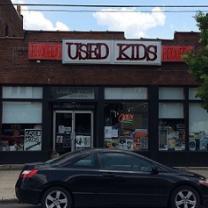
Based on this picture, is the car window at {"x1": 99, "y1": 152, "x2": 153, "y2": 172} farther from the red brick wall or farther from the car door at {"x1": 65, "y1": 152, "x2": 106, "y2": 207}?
the red brick wall

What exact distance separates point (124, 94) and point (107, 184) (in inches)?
398

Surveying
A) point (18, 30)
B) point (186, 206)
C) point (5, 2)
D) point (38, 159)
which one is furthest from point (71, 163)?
point (18, 30)

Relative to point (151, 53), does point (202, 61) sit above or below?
below

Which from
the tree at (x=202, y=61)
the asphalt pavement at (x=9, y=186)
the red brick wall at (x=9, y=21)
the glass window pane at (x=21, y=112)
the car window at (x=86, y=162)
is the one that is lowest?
the asphalt pavement at (x=9, y=186)

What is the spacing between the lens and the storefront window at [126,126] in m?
22.6

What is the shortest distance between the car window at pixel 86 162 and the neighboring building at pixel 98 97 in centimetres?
939

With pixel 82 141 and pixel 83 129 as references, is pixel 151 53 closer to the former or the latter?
pixel 83 129

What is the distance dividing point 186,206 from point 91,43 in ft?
34.6

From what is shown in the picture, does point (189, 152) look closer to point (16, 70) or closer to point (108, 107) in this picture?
point (108, 107)

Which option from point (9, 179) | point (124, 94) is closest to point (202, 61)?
point (124, 94)

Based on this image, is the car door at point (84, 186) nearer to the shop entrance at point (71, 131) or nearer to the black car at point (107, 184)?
the black car at point (107, 184)

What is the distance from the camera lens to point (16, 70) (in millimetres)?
21938

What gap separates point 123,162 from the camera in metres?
12.9

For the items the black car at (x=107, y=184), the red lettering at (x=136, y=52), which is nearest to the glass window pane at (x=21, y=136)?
the red lettering at (x=136, y=52)
